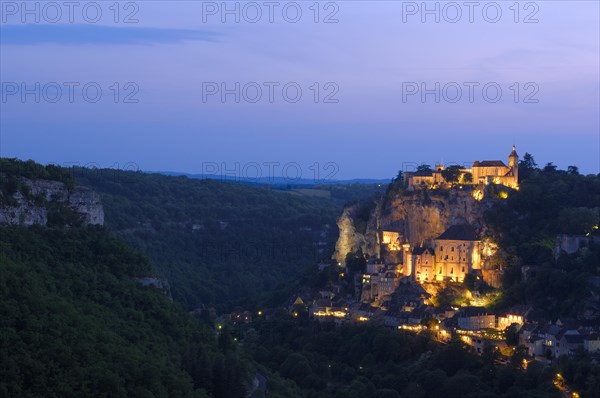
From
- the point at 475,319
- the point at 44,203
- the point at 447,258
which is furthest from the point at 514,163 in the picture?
the point at 44,203

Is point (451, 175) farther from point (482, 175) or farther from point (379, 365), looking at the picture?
point (379, 365)

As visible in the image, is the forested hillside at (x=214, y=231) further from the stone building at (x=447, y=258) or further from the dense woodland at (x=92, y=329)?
the dense woodland at (x=92, y=329)

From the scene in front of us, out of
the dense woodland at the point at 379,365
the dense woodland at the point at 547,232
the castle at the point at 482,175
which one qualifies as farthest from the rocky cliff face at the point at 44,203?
the castle at the point at 482,175

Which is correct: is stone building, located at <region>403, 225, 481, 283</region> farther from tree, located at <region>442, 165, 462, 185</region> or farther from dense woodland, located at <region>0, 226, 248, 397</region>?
dense woodland, located at <region>0, 226, 248, 397</region>

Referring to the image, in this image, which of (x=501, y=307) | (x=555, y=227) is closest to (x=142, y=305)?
(x=501, y=307)

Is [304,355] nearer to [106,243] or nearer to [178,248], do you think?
[106,243]

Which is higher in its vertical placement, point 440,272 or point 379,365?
point 440,272

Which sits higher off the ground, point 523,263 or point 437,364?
point 523,263
